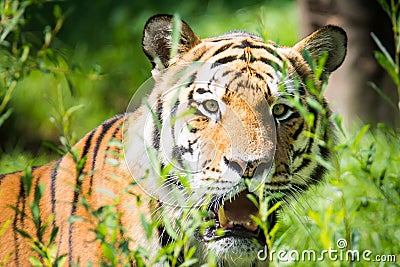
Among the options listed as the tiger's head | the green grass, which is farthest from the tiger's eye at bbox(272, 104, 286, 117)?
the green grass

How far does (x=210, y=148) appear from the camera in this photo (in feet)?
9.58

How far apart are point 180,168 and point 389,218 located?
4.13ft

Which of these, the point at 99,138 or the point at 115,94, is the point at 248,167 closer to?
the point at 99,138

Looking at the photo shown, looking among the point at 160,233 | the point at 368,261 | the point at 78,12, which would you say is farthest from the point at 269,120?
the point at 78,12

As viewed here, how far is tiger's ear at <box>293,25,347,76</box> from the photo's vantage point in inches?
131

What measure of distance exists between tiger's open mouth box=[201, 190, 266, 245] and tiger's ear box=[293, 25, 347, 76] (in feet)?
2.27

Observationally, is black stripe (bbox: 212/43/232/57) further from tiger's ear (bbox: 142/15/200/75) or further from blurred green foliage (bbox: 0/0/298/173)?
blurred green foliage (bbox: 0/0/298/173)

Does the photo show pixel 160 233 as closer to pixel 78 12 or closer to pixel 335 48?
pixel 335 48

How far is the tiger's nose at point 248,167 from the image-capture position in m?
2.76

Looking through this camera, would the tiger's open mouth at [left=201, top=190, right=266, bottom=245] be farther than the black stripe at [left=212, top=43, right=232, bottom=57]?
No

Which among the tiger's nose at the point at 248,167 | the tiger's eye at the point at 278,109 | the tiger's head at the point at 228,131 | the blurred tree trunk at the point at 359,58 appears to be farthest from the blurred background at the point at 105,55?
the tiger's nose at the point at 248,167

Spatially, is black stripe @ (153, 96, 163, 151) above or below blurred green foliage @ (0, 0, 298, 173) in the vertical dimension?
above

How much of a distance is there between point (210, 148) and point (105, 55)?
5.11 metres

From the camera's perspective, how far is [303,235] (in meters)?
3.88
